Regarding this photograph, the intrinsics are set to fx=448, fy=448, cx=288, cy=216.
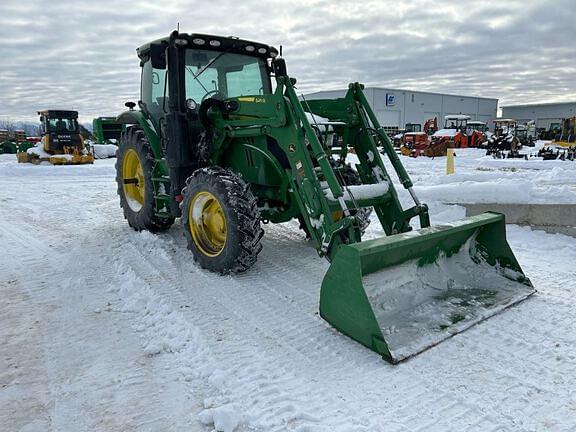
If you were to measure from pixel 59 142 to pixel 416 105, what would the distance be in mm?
45562

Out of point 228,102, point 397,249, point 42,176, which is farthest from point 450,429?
point 42,176

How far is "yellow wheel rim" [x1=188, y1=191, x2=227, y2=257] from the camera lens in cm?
492

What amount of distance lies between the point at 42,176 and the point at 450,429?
16523 millimetres

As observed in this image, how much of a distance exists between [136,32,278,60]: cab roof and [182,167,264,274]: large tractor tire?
1.61 m

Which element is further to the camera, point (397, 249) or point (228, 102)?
point (228, 102)

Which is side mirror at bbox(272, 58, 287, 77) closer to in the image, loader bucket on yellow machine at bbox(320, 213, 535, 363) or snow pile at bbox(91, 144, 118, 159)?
loader bucket on yellow machine at bbox(320, 213, 535, 363)

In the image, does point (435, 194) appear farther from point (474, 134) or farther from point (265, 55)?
point (474, 134)

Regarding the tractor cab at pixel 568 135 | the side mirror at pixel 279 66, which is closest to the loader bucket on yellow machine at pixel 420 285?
the side mirror at pixel 279 66

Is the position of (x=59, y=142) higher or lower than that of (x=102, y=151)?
higher

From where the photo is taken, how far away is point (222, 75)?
5613mm

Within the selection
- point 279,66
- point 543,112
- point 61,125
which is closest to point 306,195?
point 279,66

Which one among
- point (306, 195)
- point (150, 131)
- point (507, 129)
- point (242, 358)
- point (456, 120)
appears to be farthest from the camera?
point (456, 120)

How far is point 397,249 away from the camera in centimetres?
350

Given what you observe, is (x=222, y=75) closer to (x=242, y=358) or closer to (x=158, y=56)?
(x=158, y=56)
